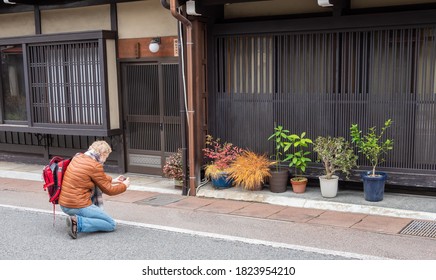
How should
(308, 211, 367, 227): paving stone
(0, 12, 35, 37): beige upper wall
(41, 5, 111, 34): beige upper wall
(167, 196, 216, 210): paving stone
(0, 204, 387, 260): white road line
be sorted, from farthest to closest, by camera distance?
(0, 12, 35, 37): beige upper wall < (41, 5, 111, 34): beige upper wall < (167, 196, 216, 210): paving stone < (308, 211, 367, 227): paving stone < (0, 204, 387, 260): white road line

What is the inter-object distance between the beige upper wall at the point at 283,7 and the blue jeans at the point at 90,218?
4.63 m

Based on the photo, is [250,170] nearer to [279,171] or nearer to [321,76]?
[279,171]

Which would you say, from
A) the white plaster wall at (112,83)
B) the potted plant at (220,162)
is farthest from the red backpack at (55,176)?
the white plaster wall at (112,83)

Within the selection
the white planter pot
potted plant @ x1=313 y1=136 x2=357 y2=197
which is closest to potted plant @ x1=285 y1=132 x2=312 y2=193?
potted plant @ x1=313 y1=136 x2=357 y2=197

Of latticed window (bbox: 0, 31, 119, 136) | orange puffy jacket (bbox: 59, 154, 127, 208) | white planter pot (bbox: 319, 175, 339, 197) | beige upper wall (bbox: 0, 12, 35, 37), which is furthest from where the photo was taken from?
beige upper wall (bbox: 0, 12, 35, 37)

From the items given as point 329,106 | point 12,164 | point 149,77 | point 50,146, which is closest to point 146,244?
point 329,106

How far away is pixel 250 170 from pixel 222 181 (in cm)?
67

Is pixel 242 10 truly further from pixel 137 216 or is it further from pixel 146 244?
pixel 146 244

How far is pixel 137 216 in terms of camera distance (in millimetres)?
7988

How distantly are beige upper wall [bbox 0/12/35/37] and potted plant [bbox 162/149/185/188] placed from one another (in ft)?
16.4

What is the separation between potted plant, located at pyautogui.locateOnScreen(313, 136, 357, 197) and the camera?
815 centimetres

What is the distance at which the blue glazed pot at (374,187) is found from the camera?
7910 millimetres

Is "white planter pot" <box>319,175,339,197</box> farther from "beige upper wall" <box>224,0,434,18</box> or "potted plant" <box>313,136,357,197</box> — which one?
"beige upper wall" <box>224,0,434,18</box>

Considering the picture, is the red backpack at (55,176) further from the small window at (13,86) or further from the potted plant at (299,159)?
the small window at (13,86)
